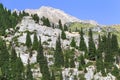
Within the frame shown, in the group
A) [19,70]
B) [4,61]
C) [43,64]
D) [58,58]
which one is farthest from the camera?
[58,58]

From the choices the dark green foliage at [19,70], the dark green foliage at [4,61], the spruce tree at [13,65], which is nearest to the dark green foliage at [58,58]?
the dark green foliage at [19,70]

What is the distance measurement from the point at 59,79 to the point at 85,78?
13.3 metres

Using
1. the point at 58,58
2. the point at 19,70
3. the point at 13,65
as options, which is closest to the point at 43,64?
the point at 58,58

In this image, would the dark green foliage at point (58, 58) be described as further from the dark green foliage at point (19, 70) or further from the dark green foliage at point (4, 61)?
the dark green foliage at point (4, 61)

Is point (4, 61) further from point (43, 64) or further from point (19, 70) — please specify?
point (43, 64)

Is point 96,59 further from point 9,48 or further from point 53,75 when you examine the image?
point 9,48

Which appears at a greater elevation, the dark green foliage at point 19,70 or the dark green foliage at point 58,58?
the dark green foliage at point 58,58

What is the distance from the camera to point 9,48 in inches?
7844

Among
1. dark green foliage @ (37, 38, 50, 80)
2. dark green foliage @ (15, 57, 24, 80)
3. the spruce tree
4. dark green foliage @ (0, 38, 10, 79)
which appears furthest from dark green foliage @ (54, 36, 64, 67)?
dark green foliage @ (0, 38, 10, 79)

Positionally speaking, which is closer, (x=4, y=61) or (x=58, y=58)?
(x=4, y=61)

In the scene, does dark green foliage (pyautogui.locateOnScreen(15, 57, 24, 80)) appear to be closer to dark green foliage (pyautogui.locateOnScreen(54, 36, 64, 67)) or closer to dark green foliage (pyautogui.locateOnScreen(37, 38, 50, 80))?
dark green foliage (pyautogui.locateOnScreen(37, 38, 50, 80))

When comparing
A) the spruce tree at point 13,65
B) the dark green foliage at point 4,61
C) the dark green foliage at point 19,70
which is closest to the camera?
the dark green foliage at point 19,70

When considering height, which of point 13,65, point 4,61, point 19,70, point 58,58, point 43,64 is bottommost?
point 19,70

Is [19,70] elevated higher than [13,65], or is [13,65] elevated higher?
[13,65]
